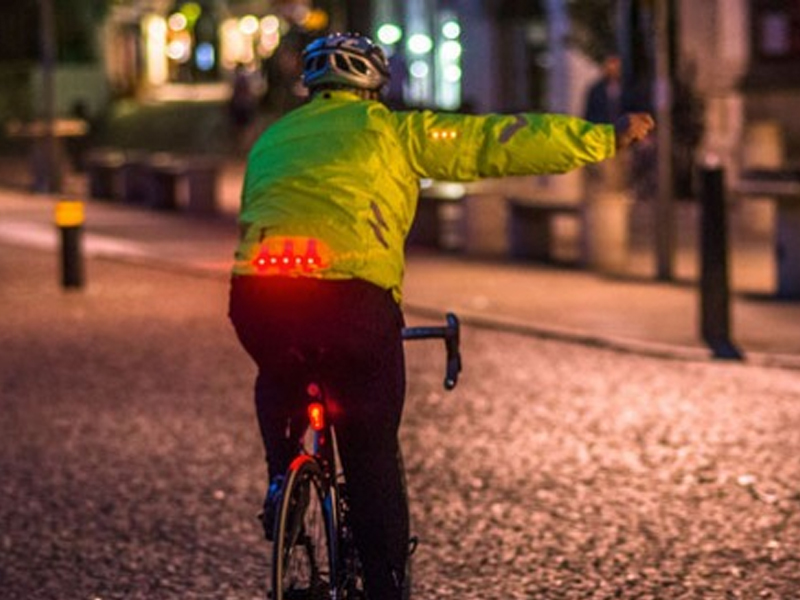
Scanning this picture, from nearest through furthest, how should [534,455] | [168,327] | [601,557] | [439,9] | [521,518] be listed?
[601,557] → [521,518] → [534,455] → [168,327] → [439,9]

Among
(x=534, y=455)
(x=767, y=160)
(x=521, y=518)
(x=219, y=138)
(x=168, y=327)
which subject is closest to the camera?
(x=521, y=518)

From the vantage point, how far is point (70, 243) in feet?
61.1

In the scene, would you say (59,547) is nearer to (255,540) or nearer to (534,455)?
(255,540)

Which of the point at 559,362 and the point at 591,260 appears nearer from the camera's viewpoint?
the point at 559,362

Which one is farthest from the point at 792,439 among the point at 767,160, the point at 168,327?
the point at 767,160

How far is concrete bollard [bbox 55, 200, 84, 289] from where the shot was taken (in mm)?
18547

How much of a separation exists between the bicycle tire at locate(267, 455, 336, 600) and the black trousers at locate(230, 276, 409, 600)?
91 mm

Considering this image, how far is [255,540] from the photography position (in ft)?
27.4

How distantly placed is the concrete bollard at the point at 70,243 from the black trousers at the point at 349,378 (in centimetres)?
1267

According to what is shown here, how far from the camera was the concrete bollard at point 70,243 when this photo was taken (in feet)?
60.8

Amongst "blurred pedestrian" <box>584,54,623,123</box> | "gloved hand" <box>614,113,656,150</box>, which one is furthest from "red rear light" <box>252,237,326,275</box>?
"blurred pedestrian" <box>584,54,623,123</box>

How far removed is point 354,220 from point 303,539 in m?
0.84

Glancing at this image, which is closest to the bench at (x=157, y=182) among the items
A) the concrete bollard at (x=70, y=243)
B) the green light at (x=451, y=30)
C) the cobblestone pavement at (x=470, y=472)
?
the green light at (x=451, y=30)

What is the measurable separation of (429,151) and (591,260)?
1358 cm
